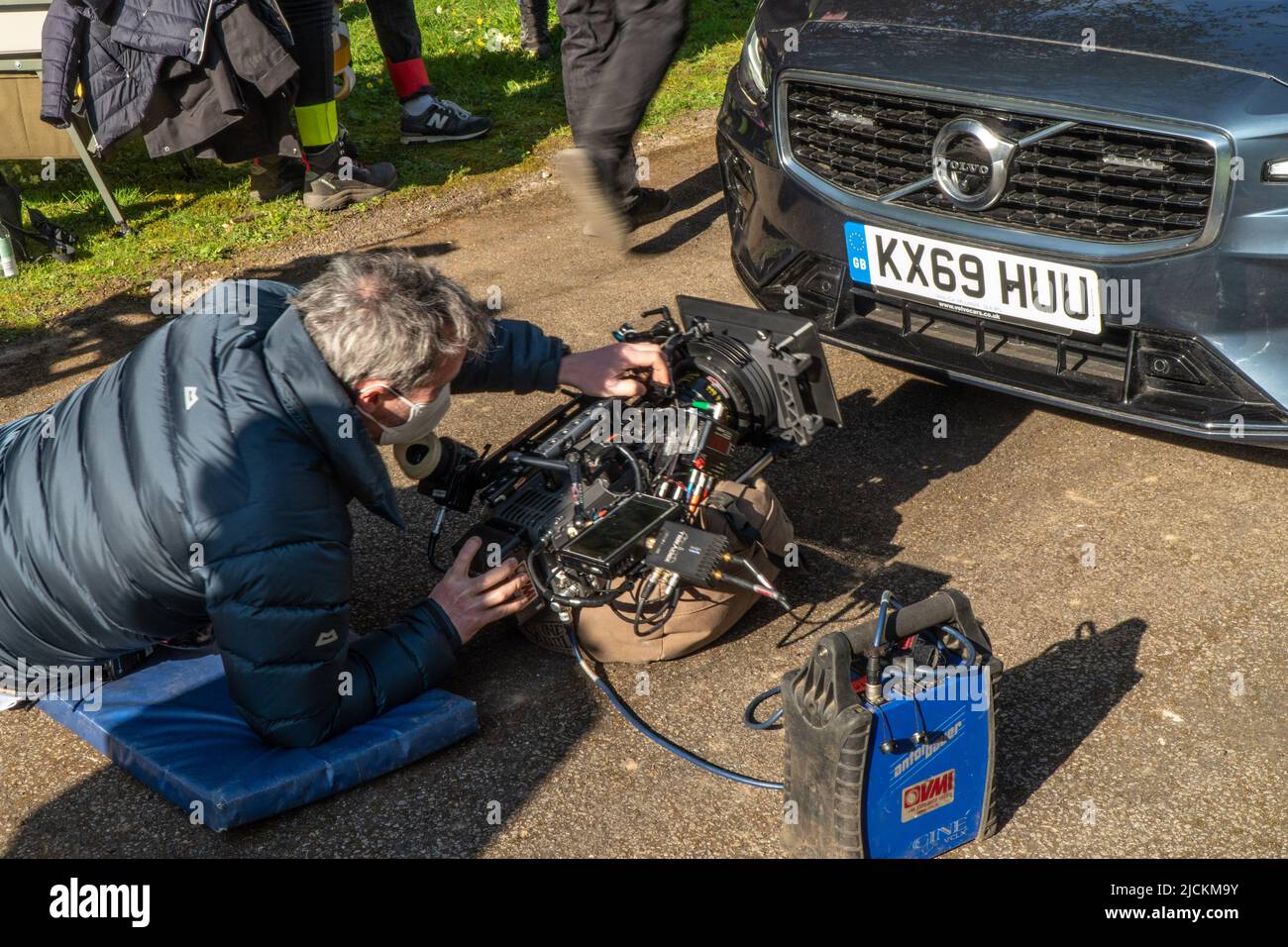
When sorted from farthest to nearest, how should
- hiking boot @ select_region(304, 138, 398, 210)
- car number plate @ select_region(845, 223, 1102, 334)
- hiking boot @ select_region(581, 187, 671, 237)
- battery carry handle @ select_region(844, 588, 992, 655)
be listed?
hiking boot @ select_region(304, 138, 398, 210) → hiking boot @ select_region(581, 187, 671, 237) → car number plate @ select_region(845, 223, 1102, 334) → battery carry handle @ select_region(844, 588, 992, 655)

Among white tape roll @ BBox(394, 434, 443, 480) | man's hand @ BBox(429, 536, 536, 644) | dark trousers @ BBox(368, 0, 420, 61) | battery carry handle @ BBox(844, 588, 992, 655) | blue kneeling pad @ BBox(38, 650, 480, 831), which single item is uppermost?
dark trousers @ BBox(368, 0, 420, 61)

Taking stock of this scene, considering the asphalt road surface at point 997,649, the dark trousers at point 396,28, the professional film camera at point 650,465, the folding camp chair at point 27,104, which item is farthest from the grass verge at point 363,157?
the professional film camera at point 650,465

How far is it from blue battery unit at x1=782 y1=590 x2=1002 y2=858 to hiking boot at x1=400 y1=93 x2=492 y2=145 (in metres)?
5.70

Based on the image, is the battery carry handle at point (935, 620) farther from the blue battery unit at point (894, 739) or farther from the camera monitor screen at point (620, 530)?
the camera monitor screen at point (620, 530)

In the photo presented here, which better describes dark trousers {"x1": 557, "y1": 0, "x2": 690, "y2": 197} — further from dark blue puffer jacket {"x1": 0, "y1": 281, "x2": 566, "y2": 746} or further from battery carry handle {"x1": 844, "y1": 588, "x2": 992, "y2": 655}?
battery carry handle {"x1": 844, "y1": 588, "x2": 992, "y2": 655}

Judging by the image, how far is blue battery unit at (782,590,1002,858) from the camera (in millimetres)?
2324

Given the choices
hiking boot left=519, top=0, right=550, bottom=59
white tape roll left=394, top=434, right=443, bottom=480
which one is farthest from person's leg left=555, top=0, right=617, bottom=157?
hiking boot left=519, top=0, right=550, bottom=59

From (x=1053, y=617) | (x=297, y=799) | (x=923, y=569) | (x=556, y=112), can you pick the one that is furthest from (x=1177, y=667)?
(x=556, y=112)

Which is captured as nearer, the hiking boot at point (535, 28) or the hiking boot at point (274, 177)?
the hiking boot at point (274, 177)

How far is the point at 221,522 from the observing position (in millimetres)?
2553

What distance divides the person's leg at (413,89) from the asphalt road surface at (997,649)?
3511 millimetres

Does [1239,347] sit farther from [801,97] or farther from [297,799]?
[297,799]

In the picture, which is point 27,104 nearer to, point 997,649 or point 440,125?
point 440,125

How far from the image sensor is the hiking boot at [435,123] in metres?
7.44
